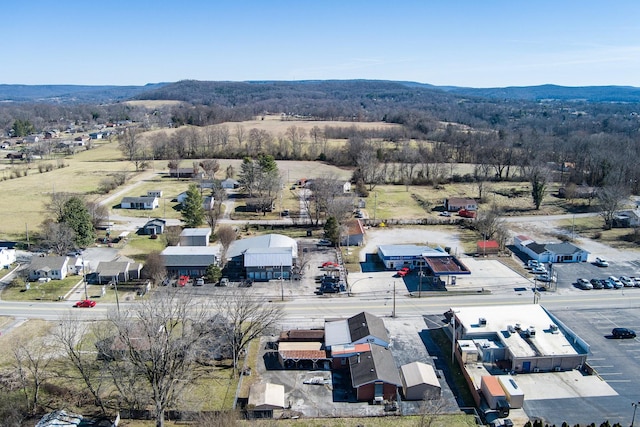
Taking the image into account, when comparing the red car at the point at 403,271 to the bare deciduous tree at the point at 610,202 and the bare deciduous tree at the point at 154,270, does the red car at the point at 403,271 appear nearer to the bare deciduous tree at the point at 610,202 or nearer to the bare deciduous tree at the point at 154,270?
the bare deciduous tree at the point at 154,270

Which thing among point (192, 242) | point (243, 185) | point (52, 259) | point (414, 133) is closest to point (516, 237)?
point (192, 242)

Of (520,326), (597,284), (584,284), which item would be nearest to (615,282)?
(597,284)

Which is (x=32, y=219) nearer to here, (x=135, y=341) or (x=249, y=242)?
(x=249, y=242)

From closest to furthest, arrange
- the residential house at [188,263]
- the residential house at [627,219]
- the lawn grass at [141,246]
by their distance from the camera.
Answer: the residential house at [188,263] < the lawn grass at [141,246] < the residential house at [627,219]

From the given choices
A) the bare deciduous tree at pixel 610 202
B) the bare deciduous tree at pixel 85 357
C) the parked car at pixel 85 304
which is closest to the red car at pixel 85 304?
the parked car at pixel 85 304

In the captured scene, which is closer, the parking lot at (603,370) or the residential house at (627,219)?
the parking lot at (603,370)

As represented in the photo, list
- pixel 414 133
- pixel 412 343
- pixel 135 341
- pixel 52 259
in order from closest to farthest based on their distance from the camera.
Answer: pixel 135 341, pixel 412 343, pixel 52 259, pixel 414 133
